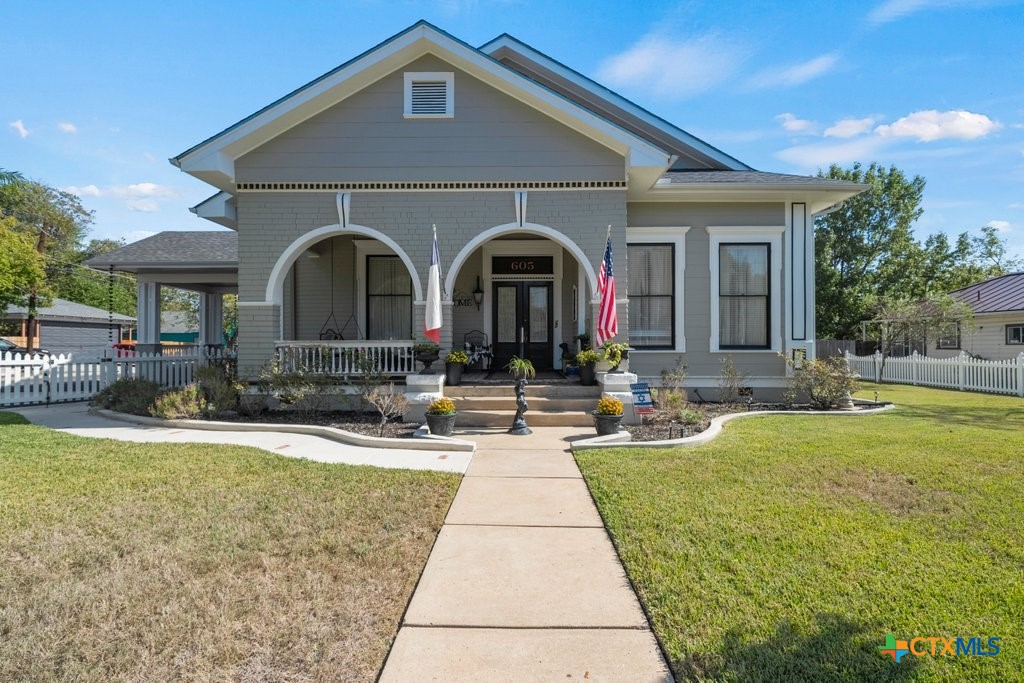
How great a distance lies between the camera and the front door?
13.3 m

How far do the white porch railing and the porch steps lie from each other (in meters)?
1.32

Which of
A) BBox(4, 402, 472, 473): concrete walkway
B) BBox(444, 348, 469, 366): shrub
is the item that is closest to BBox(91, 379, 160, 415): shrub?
BBox(4, 402, 472, 473): concrete walkway

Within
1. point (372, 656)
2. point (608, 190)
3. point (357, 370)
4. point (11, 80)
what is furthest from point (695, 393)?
point (11, 80)

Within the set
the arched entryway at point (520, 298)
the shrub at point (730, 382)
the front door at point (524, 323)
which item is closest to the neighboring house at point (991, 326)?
the shrub at point (730, 382)

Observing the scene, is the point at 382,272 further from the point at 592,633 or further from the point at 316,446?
the point at 592,633

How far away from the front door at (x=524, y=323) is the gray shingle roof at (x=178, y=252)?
701 centimetres

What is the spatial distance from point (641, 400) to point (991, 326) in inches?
879

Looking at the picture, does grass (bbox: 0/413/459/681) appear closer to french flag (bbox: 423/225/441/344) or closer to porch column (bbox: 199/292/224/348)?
french flag (bbox: 423/225/441/344)

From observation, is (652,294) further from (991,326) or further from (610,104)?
(991,326)

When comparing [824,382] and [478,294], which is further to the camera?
[478,294]

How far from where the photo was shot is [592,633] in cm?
301

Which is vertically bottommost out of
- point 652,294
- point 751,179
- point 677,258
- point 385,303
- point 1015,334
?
point 1015,334

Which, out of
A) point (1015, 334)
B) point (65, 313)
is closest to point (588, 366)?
point (1015, 334)

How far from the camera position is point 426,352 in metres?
9.72
